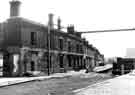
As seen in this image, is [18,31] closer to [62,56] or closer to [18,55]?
[18,55]

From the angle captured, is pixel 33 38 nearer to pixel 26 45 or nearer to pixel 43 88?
pixel 26 45

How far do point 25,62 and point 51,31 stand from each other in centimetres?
785

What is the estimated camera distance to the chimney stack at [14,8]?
25.9m

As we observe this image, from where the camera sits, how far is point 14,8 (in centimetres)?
2609

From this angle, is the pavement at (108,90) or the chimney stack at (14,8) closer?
the pavement at (108,90)

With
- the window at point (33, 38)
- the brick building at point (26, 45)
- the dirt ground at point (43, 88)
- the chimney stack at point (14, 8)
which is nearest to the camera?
the dirt ground at point (43, 88)

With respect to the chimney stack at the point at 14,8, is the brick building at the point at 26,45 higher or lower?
lower

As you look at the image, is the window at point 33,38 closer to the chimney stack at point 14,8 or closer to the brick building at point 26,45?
the brick building at point 26,45

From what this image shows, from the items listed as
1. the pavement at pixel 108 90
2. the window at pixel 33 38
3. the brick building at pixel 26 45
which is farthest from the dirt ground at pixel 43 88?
the window at pixel 33 38

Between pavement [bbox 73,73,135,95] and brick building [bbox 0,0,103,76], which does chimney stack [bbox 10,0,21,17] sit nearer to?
brick building [bbox 0,0,103,76]

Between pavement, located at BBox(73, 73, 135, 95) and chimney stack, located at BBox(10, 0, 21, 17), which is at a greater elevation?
chimney stack, located at BBox(10, 0, 21, 17)

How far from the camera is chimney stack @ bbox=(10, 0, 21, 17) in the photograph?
2592 cm

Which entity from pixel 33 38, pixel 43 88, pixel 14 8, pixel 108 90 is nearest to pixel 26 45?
pixel 33 38

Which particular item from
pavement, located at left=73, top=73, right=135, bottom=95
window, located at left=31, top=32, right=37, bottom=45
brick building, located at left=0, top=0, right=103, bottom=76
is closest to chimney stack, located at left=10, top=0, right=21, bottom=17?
brick building, located at left=0, top=0, right=103, bottom=76
